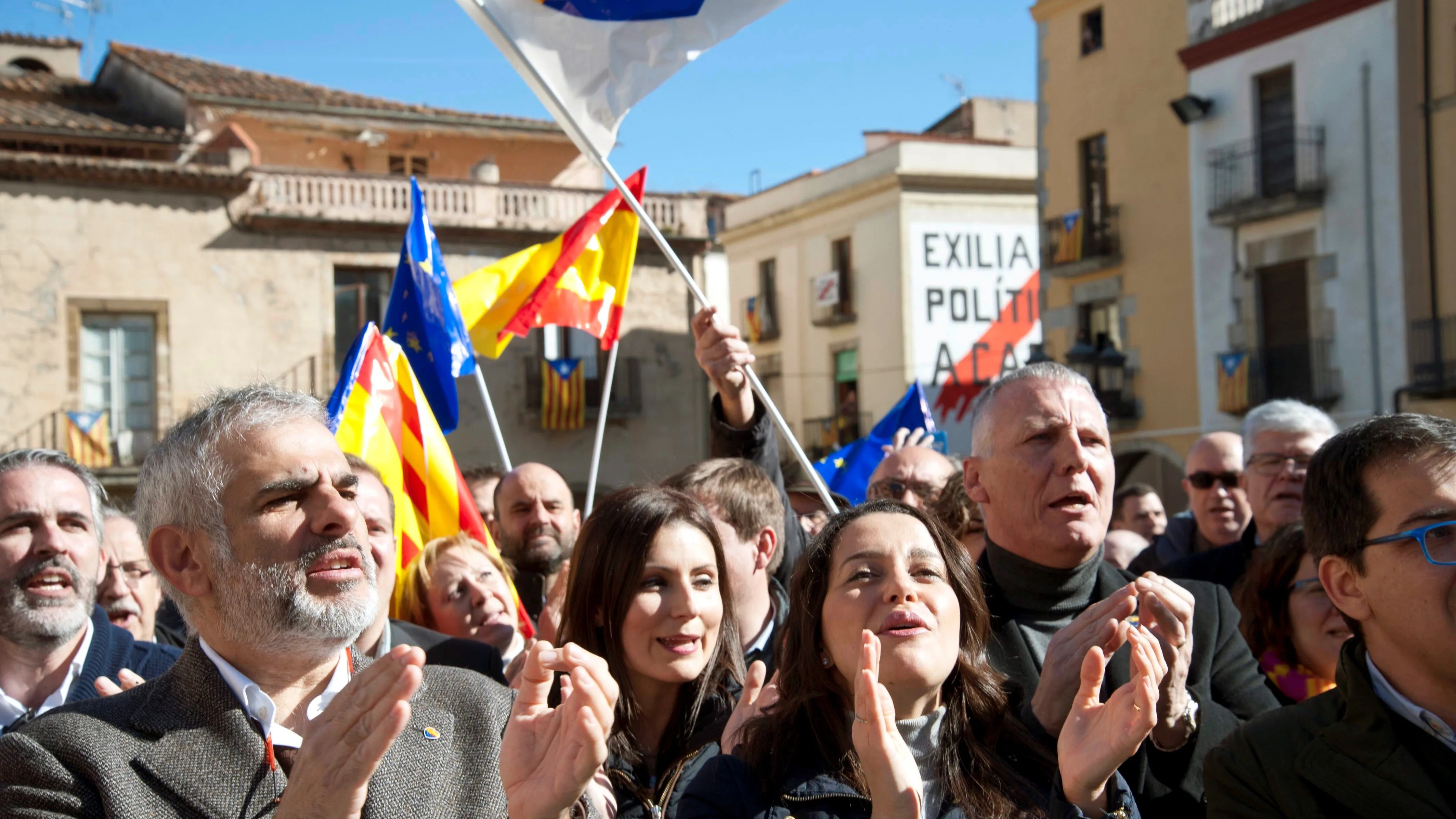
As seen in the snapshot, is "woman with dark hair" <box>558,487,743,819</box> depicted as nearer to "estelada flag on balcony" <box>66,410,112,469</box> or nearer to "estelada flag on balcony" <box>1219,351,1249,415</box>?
"estelada flag on balcony" <box>1219,351,1249,415</box>

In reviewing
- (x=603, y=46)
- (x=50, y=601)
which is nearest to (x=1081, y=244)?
(x=603, y=46)

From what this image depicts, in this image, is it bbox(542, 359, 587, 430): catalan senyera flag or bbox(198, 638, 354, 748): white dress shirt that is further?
bbox(542, 359, 587, 430): catalan senyera flag

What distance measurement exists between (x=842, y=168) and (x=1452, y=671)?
30128 millimetres

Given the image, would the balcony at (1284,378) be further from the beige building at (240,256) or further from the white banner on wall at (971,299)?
the white banner on wall at (971,299)

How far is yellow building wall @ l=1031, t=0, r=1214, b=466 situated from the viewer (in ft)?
70.8

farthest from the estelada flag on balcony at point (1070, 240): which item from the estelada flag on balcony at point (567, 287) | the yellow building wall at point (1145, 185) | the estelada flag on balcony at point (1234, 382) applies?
the estelada flag on balcony at point (567, 287)

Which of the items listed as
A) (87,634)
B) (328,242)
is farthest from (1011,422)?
(328,242)

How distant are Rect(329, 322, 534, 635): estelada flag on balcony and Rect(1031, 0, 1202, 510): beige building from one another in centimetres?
1558

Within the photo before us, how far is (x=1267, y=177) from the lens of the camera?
66.0ft

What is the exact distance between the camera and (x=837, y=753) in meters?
2.91

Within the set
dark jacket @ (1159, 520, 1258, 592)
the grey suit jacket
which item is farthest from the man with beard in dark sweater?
the grey suit jacket

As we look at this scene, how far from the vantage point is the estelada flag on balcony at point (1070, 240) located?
23219 millimetres

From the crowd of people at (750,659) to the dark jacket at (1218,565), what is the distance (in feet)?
1.61

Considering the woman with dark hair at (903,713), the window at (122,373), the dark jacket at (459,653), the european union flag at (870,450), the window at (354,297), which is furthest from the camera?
the window at (354,297)
